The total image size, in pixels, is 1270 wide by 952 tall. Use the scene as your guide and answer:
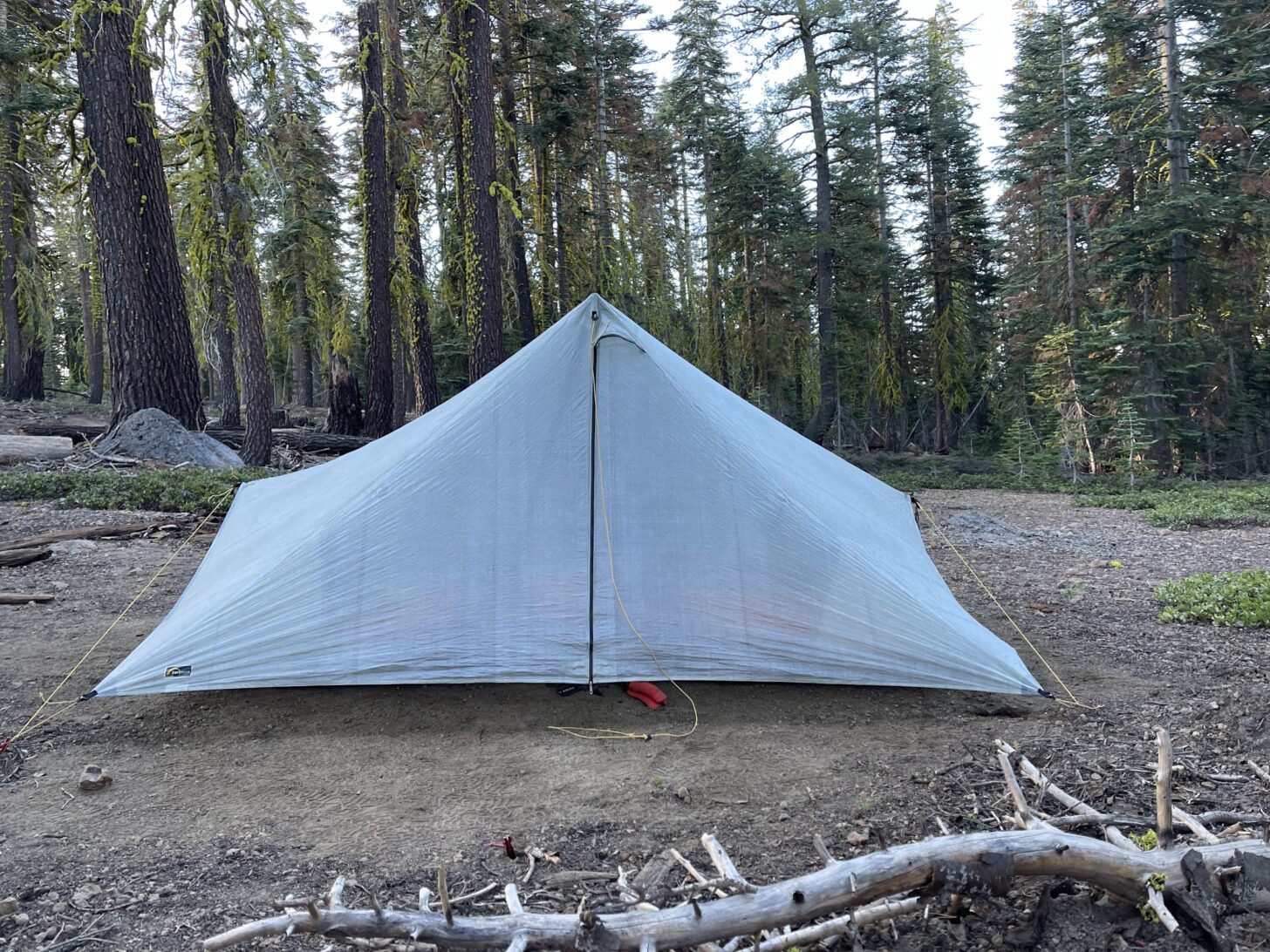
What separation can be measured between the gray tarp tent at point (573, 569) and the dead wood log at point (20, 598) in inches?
77.7

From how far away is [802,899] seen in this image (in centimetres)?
205

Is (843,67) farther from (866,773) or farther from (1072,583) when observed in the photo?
(866,773)

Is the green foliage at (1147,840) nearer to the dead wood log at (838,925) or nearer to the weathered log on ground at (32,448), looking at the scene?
the dead wood log at (838,925)

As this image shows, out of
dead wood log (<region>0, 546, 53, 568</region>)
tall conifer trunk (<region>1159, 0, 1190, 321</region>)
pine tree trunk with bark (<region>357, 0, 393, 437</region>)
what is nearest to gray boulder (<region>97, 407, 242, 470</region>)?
dead wood log (<region>0, 546, 53, 568</region>)

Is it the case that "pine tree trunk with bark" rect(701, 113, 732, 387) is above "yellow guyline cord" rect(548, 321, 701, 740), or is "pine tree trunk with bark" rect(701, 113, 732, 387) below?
above

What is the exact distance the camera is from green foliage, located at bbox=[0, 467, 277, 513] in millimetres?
7949

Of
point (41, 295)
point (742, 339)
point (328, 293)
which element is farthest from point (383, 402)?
point (742, 339)

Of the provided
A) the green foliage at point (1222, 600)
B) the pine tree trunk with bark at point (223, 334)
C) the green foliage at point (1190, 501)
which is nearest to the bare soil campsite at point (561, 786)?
the green foliage at point (1222, 600)

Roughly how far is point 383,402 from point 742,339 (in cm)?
1107

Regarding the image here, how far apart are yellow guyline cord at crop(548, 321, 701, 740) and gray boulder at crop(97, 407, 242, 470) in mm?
7081

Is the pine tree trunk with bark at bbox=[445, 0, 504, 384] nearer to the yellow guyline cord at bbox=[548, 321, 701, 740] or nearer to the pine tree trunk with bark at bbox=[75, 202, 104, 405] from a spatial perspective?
the yellow guyline cord at bbox=[548, 321, 701, 740]

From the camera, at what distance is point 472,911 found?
2352 mm

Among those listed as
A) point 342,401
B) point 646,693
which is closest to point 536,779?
point 646,693

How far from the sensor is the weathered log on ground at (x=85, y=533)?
21.8 ft
